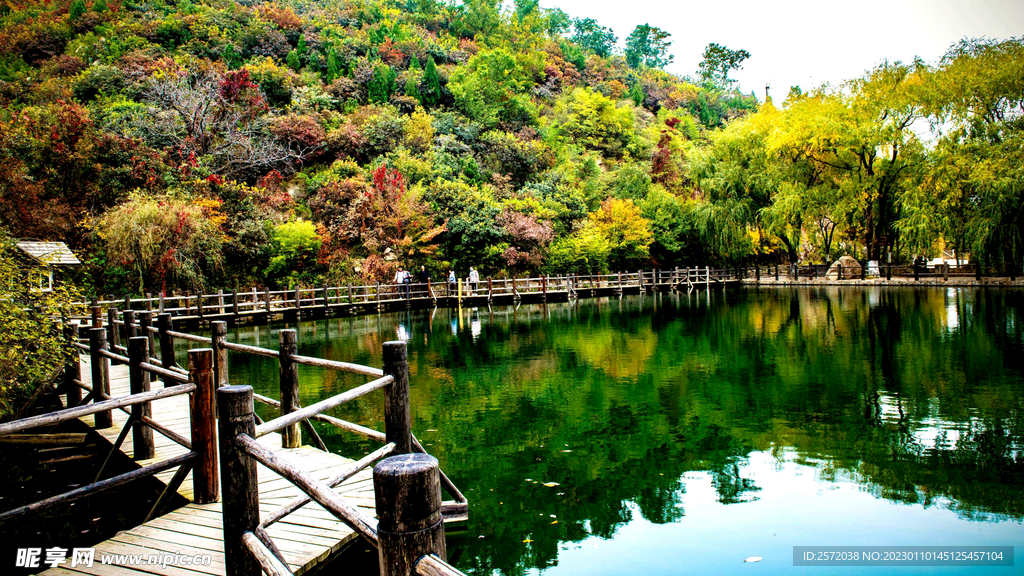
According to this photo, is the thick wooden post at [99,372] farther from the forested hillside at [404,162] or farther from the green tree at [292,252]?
the green tree at [292,252]

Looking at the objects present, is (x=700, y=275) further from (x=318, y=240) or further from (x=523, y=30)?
(x=523, y=30)

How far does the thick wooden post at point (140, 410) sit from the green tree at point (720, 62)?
296 feet

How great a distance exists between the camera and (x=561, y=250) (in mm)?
32156

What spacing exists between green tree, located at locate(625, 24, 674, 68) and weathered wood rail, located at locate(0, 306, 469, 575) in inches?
3641

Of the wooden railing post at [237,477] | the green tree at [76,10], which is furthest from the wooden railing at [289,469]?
the green tree at [76,10]

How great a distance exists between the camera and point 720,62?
84.9m

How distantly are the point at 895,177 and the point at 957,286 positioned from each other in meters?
5.78

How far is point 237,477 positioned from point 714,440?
17.7 ft

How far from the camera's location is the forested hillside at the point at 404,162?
22.8 m

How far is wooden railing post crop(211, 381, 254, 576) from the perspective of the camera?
8.04 ft

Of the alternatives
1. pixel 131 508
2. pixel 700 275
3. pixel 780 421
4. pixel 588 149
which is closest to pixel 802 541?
pixel 780 421

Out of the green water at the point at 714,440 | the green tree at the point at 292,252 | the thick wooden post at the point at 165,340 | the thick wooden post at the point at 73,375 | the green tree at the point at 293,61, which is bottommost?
the green water at the point at 714,440

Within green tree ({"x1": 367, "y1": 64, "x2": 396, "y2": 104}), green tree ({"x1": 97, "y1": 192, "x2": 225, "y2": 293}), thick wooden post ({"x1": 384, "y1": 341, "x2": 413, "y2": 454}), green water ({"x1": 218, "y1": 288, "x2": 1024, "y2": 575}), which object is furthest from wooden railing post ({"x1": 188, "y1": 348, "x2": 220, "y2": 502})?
green tree ({"x1": 367, "y1": 64, "x2": 396, "y2": 104})

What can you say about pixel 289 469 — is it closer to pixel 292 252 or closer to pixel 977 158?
pixel 292 252
